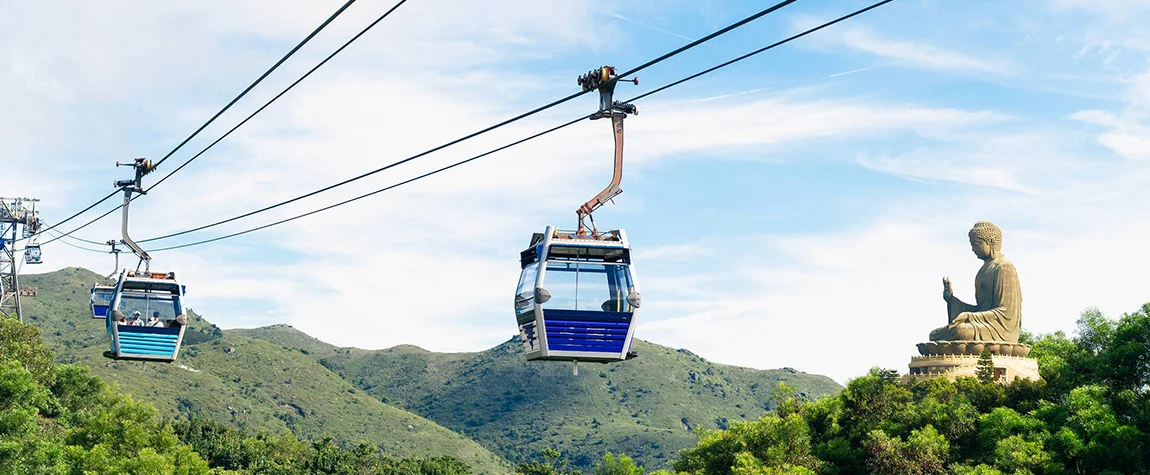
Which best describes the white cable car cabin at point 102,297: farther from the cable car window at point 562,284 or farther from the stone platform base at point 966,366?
the stone platform base at point 966,366

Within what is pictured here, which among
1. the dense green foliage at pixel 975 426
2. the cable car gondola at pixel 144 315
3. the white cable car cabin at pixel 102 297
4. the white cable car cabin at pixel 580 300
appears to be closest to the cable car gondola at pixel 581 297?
the white cable car cabin at pixel 580 300

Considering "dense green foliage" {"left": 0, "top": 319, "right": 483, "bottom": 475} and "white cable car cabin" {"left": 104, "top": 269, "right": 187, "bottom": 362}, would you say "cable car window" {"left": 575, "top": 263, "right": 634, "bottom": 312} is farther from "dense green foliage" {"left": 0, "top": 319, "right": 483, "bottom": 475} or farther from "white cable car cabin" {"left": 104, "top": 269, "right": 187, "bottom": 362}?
"dense green foliage" {"left": 0, "top": 319, "right": 483, "bottom": 475}

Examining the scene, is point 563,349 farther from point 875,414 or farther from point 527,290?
point 875,414

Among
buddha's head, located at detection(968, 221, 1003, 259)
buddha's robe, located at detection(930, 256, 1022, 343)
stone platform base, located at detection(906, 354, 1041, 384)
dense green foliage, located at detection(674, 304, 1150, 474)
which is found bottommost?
dense green foliage, located at detection(674, 304, 1150, 474)

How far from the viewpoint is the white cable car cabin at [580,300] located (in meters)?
25.2

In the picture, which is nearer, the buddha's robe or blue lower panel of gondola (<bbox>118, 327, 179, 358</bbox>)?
blue lower panel of gondola (<bbox>118, 327, 179, 358</bbox>)

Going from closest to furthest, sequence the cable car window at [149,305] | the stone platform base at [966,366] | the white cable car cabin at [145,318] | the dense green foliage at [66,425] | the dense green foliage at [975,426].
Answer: the white cable car cabin at [145,318]
the cable car window at [149,305]
the dense green foliage at [975,426]
the stone platform base at [966,366]
the dense green foliage at [66,425]

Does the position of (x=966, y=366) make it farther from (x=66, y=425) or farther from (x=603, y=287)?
(x=66, y=425)

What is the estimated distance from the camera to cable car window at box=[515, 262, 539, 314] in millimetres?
25513

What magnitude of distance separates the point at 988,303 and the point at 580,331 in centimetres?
5727


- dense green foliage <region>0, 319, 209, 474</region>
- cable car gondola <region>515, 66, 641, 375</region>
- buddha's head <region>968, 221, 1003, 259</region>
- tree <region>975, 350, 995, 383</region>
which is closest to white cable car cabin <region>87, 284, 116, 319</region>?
cable car gondola <region>515, 66, 641, 375</region>

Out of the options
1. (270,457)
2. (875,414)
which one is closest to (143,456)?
(270,457)

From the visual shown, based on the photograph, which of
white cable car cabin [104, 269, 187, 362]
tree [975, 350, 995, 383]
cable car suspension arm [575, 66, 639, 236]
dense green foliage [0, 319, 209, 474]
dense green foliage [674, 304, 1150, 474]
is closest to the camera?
cable car suspension arm [575, 66, 639, 236]

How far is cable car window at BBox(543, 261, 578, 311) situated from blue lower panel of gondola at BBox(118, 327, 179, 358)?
17.3 metres
